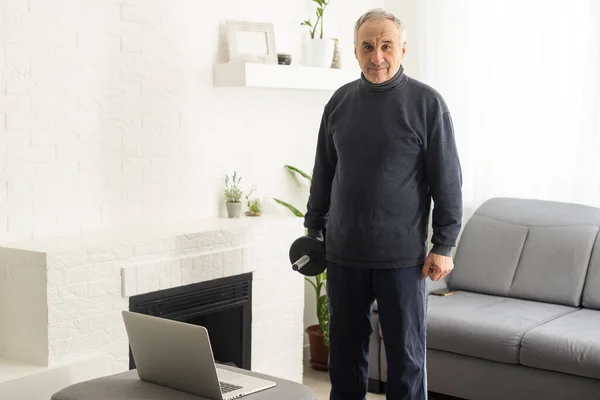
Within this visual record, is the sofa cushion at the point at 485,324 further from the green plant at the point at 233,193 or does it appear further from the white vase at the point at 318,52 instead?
the white vase at the point at 318,52

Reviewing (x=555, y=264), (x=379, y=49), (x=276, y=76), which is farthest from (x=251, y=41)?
(x=555, y=264)

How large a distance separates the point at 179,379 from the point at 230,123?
Result: 6.15 feet

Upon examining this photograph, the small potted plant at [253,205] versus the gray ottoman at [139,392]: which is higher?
the small potted plant at [253,205]

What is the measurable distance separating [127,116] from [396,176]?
1.28 meters

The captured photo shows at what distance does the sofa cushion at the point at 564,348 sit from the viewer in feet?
11.7

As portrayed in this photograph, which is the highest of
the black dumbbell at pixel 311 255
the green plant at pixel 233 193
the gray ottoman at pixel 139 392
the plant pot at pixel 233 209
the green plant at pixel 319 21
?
the green plant at pixel 319 21

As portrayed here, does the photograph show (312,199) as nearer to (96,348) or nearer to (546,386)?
(96,348)

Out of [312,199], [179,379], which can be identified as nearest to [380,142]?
[312,199]

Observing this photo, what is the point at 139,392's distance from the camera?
2.63m

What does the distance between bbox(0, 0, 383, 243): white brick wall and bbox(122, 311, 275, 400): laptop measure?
96 centimetres

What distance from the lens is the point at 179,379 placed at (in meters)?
2.63

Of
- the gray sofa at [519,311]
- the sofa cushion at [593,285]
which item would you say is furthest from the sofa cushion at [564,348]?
the sofa cushion at [593,285]

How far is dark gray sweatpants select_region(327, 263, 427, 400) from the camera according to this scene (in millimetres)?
3123

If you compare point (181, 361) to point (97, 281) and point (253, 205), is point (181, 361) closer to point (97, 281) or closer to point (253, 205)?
point (97, 281)
